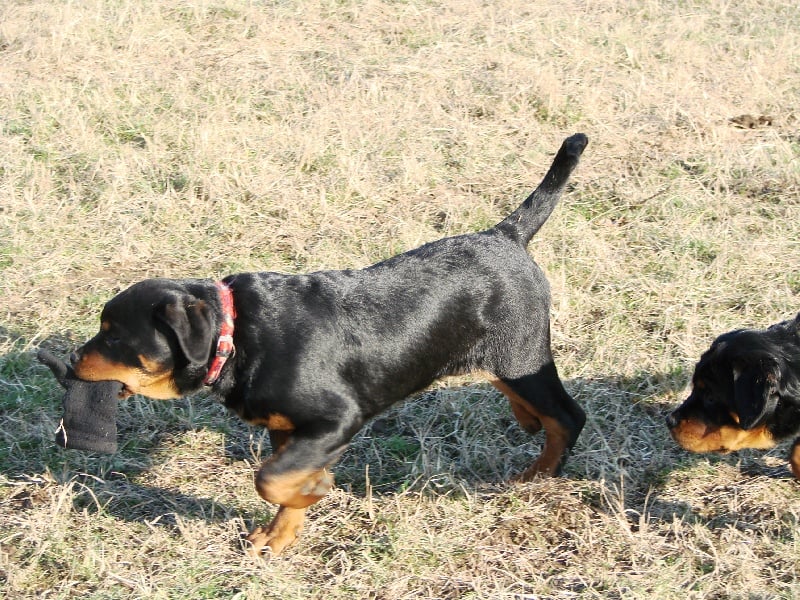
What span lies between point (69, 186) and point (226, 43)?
259cm

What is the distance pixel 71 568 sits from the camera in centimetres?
380

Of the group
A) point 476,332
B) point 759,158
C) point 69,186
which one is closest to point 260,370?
point 476,332

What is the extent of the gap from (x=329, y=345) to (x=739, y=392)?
1731mm

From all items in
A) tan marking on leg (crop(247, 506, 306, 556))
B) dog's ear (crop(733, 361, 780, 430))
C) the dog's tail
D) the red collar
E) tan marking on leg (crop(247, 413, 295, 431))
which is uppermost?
the dog's tail

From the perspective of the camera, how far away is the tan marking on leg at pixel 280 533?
3.95 meters

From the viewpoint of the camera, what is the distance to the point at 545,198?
4.53 meters

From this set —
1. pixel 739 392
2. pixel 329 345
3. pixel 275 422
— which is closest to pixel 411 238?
pixel 329 345

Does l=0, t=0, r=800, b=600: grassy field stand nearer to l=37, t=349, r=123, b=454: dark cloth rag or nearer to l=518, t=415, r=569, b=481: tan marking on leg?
l=518, t=415, r=569, b=481: tan marking on leg

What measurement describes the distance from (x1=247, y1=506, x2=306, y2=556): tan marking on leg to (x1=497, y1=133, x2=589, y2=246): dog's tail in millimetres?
1619

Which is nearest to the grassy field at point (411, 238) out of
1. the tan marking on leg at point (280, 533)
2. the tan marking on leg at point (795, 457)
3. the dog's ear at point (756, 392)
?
the tan marking on leg at point (280, 533)

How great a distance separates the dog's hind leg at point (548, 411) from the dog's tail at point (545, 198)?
65 cm

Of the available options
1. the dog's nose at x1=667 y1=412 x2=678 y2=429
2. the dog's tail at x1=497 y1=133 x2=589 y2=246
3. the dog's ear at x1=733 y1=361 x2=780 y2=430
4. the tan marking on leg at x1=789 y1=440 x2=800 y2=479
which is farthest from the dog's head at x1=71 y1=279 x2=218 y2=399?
the tan marking on leg at x1=789 y1=440 x2=800 y2=479

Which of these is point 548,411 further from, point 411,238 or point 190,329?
point 411,238

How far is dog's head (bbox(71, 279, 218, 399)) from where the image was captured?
3.72 m
